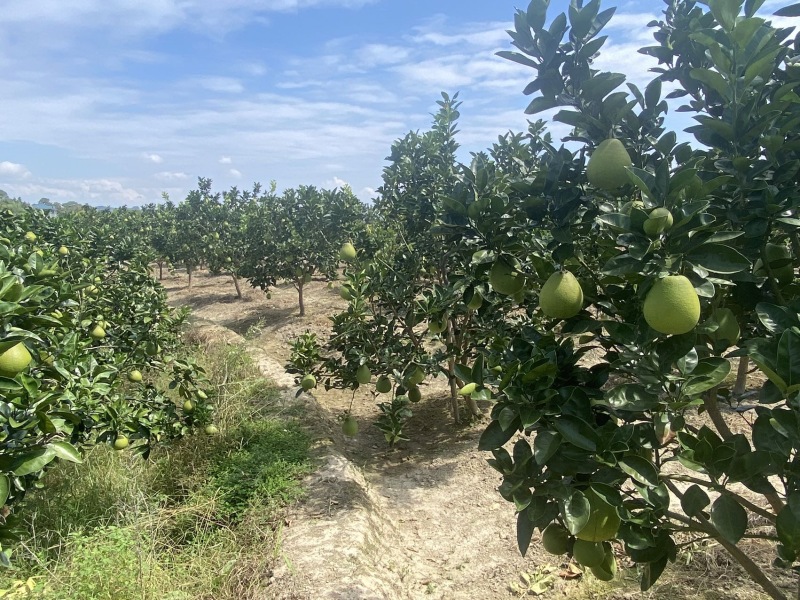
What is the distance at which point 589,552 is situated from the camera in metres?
1.43

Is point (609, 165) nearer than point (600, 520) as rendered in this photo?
No

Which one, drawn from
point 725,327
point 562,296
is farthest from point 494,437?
point 725,327

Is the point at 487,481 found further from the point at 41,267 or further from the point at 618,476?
the point at 41,267

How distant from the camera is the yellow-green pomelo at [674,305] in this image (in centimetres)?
115

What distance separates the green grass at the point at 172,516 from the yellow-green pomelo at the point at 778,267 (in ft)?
9.03

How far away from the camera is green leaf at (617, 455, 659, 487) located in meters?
1.29

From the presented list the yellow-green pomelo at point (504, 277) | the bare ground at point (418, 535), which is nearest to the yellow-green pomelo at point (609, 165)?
the yellow-green pomelo at point (504, 277)

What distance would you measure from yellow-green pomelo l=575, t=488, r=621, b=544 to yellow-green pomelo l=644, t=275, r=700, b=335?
18.6 inches

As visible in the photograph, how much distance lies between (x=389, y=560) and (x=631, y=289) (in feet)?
8.04

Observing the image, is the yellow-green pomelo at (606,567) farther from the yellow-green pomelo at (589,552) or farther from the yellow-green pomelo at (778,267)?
the yellow-green pomelo at (778,267)

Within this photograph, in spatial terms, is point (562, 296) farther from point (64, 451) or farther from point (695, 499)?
point (64, 451)

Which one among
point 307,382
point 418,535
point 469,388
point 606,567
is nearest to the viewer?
point 469,388

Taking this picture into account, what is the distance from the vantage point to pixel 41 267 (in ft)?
7.98

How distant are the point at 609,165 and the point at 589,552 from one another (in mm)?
1112
